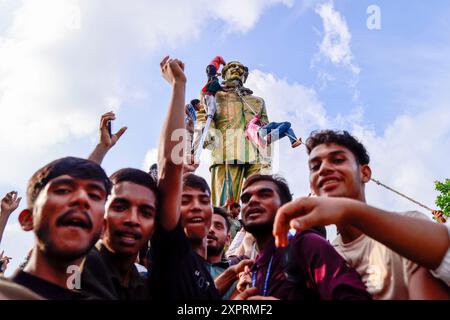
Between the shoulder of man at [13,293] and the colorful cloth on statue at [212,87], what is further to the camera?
the colorful cloth on statue at [212,87]

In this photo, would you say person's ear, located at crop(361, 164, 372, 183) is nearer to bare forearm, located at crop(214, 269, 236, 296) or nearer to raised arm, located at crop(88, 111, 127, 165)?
bare forearm, located at crop(214, 269, 236, 296)

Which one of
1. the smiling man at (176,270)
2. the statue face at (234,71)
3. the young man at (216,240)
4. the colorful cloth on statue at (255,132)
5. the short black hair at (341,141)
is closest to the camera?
the smiling man at (176,270)

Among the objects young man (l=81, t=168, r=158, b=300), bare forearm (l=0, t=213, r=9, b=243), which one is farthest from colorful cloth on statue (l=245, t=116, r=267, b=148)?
young man (l=81, t=168, r=158, b=300)

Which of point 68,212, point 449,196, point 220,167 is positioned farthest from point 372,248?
point 449,196

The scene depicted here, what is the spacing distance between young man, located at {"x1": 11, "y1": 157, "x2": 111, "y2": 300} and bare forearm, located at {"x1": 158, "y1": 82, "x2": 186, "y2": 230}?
0.38m

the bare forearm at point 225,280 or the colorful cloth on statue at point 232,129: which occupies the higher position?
the colorful cloth on statue at point 232,129

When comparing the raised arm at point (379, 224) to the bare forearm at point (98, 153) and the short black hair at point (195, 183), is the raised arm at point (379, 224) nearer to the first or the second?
the short black hair at point (195, 183)

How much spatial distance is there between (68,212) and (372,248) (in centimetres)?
135

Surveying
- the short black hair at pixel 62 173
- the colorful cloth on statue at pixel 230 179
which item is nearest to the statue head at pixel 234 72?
the colorful cloth on statue at pixel 230 179

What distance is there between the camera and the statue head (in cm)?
1083

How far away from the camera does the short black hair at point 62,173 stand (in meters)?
1.87
